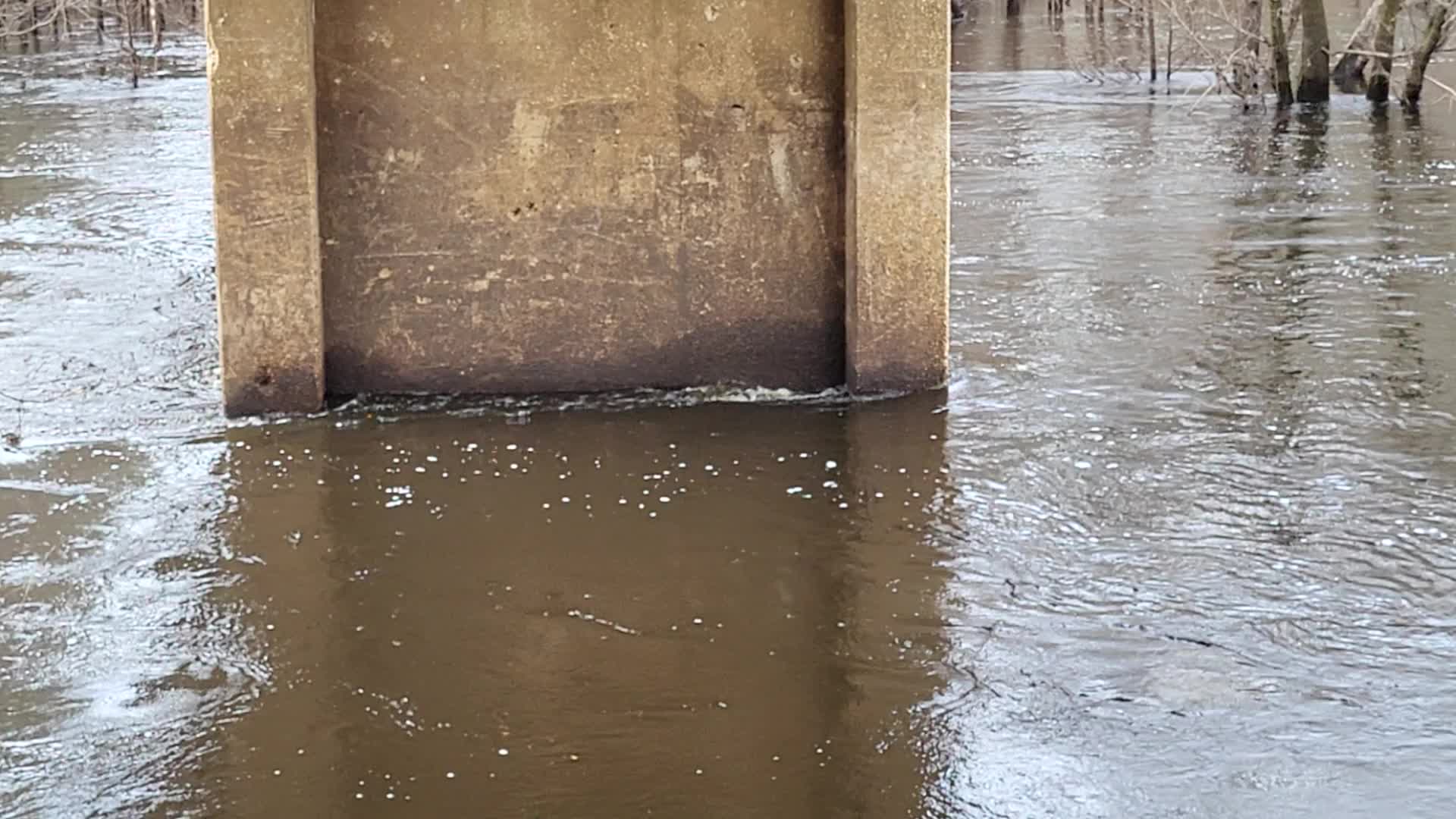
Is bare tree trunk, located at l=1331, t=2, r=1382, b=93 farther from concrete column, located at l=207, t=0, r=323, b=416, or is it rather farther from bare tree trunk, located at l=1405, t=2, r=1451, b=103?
concrete column, located at l=207, t=0, r=323, b=416

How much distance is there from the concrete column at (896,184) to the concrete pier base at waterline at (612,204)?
10 mm

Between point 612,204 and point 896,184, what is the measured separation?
1.28m

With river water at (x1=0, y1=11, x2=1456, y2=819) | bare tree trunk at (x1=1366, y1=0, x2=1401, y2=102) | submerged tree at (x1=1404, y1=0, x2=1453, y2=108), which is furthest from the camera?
bare tree trunk at (x1=1366, y1=0, x2=1401, y2=102)

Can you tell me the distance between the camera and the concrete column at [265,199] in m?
8.00

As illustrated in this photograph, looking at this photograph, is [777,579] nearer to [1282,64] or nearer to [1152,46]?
[1282,64]

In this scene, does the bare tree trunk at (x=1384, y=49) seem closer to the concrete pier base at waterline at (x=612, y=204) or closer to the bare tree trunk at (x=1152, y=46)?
the bare tree trunk at (x=1152, y=46)

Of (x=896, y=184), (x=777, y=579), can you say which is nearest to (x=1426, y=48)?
(x=896, y=184)

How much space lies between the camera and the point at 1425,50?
20656mm

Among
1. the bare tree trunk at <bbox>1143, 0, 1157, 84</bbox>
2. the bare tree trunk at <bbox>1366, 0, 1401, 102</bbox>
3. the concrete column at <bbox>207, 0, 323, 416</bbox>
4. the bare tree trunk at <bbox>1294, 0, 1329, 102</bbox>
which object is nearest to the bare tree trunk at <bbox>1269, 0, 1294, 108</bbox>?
the bare tree trunk at <bbox>1294, 0, 1329, 102</bbox>

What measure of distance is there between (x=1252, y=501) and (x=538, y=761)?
3.26 m

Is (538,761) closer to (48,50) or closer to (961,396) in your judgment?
(961,396)

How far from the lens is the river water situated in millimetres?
4883

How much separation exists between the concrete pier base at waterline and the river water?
0.27 metres

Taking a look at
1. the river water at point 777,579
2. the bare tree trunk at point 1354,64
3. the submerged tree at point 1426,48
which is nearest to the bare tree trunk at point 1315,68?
the bare tree trunk at point 1354,64
